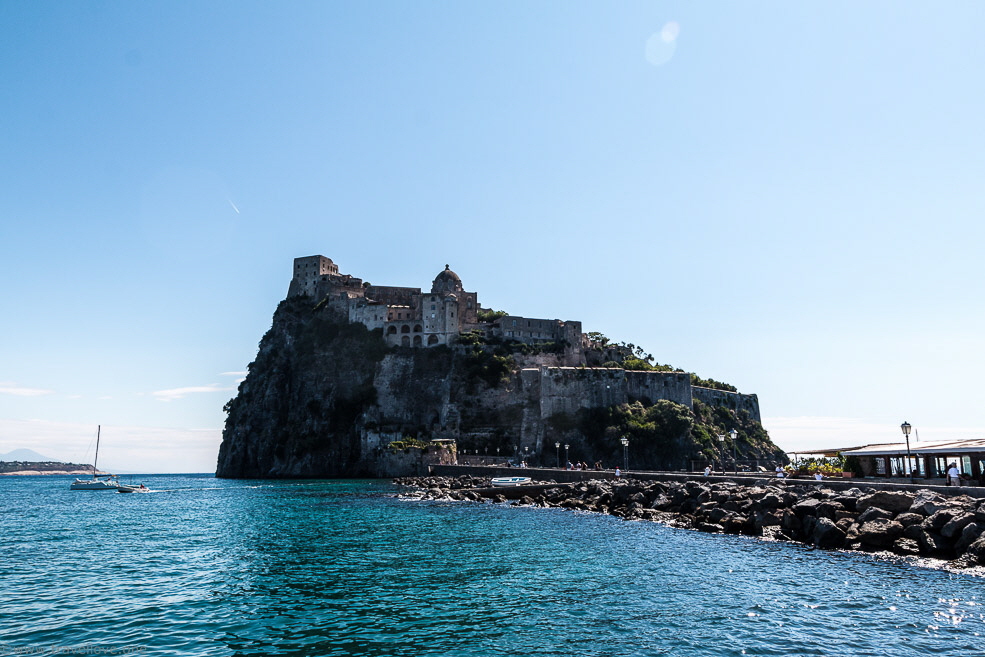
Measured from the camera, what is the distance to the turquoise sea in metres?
11.2

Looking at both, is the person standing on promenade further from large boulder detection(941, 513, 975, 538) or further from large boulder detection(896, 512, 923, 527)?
large boulder detection(941, 513, 975, 538)

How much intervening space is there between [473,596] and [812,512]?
14774 mm

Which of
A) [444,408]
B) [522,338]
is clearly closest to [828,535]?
[444,408]

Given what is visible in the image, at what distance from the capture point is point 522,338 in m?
81.3

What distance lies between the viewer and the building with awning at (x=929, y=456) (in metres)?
25.0

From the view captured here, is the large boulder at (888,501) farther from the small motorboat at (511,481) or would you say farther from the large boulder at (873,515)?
the small motorboat at (511,481)

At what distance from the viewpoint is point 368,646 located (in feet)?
35.9

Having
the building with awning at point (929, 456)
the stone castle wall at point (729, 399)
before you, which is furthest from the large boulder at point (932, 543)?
the stone castle wall at point (729, 399)

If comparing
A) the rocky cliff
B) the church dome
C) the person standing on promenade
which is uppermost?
the church dome

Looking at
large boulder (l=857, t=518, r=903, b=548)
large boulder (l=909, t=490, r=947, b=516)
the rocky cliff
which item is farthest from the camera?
the rocky cliff

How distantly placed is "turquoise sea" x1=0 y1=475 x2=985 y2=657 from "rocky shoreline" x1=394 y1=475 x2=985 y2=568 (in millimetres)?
1483

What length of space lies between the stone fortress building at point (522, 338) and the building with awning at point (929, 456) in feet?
126

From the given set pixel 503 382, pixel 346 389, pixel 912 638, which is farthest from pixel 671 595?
pixel 346 389

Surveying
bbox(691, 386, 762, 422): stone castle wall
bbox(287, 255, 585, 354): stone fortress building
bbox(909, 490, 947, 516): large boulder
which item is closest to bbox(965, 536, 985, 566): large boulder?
bbox(909, 490, 947, 516): large boulder
